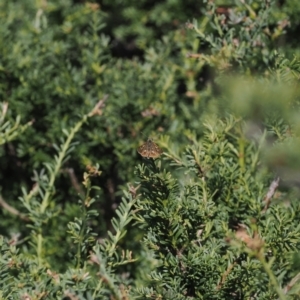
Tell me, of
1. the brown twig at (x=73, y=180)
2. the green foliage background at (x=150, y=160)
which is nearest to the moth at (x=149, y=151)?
the green foliage background at (x=150, y=160)

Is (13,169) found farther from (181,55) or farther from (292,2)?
(292,2)

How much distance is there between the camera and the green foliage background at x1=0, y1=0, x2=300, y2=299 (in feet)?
3.63

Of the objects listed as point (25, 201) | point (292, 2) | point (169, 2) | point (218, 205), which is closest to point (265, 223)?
point (218, 205)

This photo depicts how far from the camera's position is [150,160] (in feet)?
3.50

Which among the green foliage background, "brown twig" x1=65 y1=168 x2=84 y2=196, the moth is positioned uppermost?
the moth

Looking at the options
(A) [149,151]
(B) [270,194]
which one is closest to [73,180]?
(B) [270,194]

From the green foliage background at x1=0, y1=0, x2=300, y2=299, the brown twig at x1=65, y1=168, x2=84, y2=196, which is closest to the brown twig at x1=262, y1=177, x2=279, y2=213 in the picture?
the green foliage background at x1=0, y1=0, x2=300, y2=299

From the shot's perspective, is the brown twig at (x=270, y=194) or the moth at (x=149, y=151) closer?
the moth at (x=149, y=151)

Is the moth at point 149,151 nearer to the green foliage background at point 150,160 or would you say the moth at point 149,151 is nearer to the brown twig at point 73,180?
the green foliage background at point 150,160

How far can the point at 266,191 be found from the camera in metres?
1.43

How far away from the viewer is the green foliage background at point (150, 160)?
1107 mm

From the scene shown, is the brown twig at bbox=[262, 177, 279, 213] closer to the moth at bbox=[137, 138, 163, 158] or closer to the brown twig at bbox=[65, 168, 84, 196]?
the moth at bbox=[137, 138, 163, 158]

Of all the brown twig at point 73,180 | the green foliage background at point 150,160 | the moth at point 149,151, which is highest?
the moth at point 149,151

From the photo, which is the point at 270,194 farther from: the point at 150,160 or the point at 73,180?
A: the point at 73,180
